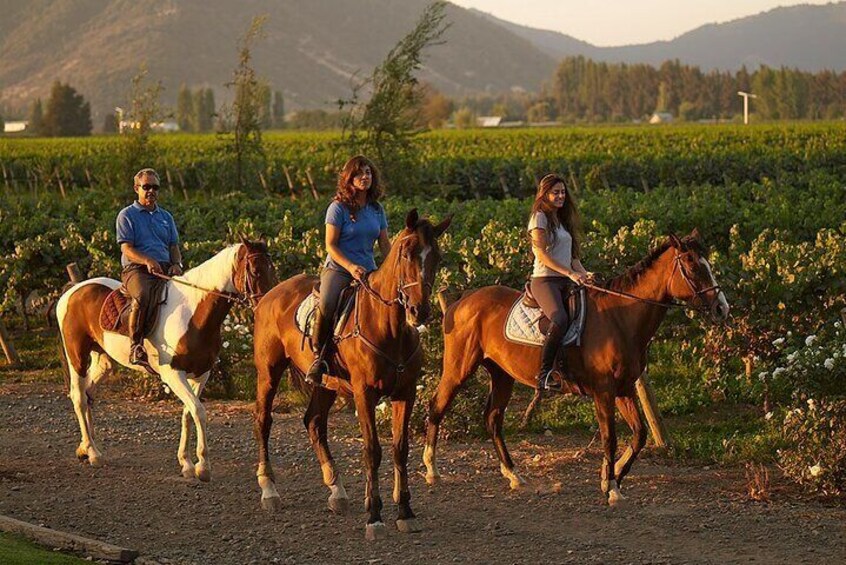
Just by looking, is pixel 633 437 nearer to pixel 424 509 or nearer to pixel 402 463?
pixel 424 509

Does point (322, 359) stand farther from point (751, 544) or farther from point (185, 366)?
point (751, 544)

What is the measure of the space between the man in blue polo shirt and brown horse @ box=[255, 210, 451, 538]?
4.19 feet

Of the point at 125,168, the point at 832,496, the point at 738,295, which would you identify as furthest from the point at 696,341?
the point at 125,168

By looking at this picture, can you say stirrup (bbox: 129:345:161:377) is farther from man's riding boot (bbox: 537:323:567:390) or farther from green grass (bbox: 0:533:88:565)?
man's riding boot (bbox: 537:323:567:390)

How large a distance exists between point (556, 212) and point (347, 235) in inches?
71.8

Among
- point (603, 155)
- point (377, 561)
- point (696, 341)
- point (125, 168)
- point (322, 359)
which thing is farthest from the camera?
point (603, 155)

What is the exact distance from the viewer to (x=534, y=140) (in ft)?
273

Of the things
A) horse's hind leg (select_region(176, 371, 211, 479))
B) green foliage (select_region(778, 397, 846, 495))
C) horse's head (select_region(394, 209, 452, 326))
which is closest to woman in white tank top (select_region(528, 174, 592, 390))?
horse's head (select_region(394, 209, 452, 326))

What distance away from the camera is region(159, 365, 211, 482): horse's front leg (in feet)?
41.1

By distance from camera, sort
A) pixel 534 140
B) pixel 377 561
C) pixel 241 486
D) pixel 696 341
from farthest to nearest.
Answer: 1. pixel 534 140
2. pixel 696 341
3. pixel 241 486
4. pixel 377 561

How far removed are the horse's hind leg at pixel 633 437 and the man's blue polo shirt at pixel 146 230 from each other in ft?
14.8

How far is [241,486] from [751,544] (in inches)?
181

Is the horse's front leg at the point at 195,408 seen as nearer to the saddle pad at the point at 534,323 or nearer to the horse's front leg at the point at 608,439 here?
the saddle pad at the point at 534,323

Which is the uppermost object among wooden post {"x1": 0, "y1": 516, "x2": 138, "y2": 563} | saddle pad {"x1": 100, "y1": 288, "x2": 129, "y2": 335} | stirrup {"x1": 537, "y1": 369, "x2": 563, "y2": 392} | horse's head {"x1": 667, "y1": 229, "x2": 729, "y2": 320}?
horse's head {"x1": 667, "y1": 229, "x2": 729, "y2": 320}
